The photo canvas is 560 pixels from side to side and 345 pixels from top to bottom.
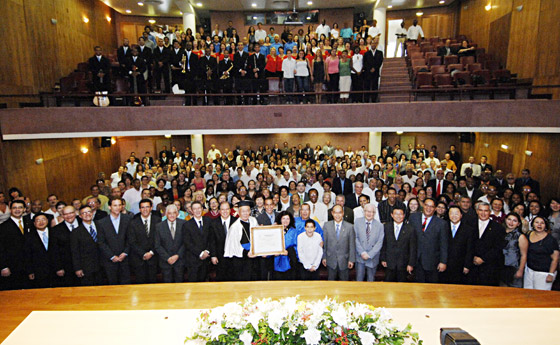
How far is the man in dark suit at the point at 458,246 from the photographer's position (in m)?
4.48

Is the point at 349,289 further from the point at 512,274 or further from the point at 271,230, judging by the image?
the point at 512,274

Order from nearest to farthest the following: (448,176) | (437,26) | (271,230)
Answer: (271,230) → (448,176) → (437,26)

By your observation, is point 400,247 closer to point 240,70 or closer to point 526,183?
point 526,183

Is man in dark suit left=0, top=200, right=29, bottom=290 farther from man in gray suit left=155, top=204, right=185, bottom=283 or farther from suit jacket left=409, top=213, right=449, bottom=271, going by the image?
suit jacket left=409, top=213, right=449, bottom=271

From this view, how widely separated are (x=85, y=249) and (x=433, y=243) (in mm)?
4751

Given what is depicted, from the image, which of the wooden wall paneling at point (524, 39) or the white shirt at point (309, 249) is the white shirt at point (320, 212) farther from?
the wooden wall paneling at point (524, 39)

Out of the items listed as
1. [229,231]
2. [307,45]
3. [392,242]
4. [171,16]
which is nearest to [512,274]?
[392,242]

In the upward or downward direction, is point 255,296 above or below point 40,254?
below

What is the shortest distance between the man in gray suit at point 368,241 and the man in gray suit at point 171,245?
8.29 feet

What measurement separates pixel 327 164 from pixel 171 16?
41.0ft

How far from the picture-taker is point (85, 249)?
453cm

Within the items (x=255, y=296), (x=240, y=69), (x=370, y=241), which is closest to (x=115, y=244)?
(x=255, y=296)

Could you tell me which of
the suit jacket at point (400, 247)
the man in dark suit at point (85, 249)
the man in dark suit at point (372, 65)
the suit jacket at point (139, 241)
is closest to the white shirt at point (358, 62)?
the man in dark suit at point (372, 65)

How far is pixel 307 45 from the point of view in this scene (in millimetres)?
11555
